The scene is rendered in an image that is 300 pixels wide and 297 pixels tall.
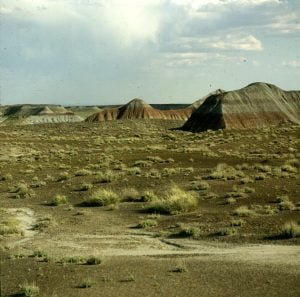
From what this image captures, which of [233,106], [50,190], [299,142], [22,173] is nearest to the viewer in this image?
[50,190]

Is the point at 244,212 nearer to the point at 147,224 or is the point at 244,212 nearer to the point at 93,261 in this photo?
the point at 147,224

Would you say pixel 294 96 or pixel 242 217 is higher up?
pixel 294 96

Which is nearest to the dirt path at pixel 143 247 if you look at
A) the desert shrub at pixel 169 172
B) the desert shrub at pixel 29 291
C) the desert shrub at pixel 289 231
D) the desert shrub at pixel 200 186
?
the desert shrub at pixel 289 231

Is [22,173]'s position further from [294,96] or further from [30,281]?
[294,96]

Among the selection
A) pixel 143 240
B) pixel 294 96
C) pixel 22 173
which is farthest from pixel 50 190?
pixel 294 96

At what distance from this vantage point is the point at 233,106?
334ft

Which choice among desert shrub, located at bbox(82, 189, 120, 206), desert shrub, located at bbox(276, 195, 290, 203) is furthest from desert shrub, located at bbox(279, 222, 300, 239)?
desert shrub, located at bbox(82, 189, 120, 206)

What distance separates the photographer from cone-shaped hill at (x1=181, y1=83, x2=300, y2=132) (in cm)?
9969

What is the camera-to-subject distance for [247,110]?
10219 cm

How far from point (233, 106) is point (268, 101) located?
26.3ft

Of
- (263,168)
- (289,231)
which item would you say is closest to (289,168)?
(263,168)

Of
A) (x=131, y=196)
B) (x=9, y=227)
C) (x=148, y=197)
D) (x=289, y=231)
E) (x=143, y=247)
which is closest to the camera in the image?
(x=143, y=247)

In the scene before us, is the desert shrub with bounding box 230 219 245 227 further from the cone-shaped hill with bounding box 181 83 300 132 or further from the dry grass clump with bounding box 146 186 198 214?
the cone-shaped hill with bounding box 181 83 300 132

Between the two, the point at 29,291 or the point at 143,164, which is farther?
the point at 143,164
